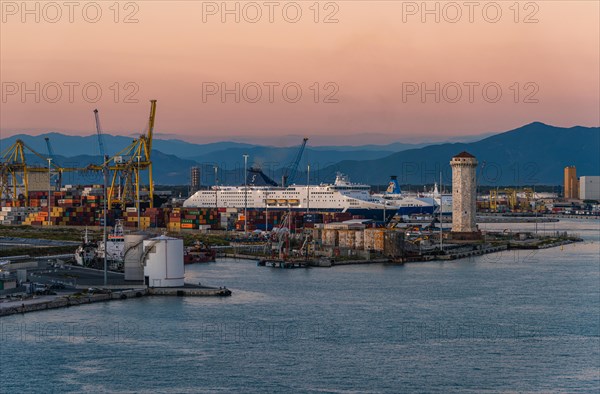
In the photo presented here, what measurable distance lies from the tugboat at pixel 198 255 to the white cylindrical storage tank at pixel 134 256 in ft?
36.9

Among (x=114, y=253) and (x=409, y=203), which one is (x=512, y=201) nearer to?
(x=409, y=203)

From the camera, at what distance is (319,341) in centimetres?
2486

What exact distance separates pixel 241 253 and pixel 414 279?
12736 millimetres

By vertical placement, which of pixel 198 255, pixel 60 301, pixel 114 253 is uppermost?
pixel 114 253

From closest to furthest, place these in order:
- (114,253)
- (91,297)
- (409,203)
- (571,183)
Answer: (91,297) < (114,253) < (409,203) < (571,183)

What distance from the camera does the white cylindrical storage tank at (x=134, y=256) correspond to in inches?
1312

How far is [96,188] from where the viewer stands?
317 feet

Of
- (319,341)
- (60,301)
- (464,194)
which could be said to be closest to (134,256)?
(60,301)

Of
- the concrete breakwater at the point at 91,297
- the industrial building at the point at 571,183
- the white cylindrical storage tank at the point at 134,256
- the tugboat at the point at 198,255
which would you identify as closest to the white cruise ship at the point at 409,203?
the tugboat at the point at 198,255

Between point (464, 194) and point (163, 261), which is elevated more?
point (464, 194)

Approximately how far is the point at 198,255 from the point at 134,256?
43.5ft

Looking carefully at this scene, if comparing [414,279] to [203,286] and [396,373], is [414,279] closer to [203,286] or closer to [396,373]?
[203,286]

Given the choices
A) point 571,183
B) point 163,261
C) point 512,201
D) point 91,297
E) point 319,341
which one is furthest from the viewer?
point 571,183

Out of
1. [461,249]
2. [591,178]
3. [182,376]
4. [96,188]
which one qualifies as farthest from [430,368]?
[591,178]
